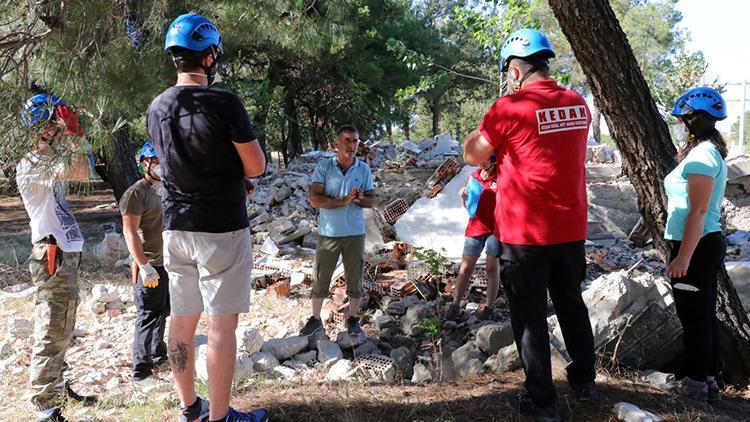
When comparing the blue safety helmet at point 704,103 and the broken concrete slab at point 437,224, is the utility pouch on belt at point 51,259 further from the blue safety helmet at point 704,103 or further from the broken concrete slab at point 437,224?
the broken concrete slab at point 437,224

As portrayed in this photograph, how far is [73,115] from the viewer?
117 inches

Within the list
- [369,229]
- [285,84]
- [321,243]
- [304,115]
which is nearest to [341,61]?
[285,84]

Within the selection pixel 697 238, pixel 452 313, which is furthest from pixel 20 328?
pixel 697 238

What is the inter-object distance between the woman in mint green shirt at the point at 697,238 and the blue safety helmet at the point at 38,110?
325cm

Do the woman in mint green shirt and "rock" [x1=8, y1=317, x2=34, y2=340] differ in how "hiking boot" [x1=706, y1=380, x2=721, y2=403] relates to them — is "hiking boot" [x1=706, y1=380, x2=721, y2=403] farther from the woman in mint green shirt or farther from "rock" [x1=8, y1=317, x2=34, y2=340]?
"rock" [x1=8, y1=317, x2=34, y2=340]

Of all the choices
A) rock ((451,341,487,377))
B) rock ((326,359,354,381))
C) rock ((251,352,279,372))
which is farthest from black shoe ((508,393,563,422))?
rock ((251,352,279,372))

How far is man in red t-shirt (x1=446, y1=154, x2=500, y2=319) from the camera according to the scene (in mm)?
5291

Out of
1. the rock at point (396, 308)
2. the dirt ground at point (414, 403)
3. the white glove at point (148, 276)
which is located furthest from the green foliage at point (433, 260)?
the white glove at point (148, 276)

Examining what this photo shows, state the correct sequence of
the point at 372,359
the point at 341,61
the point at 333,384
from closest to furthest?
the point at 333,384 → the point at 372,359 → the point at 341,61

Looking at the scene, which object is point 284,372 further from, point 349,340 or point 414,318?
point 414,318

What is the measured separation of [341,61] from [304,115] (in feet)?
18.1

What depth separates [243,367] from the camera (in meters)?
4.15

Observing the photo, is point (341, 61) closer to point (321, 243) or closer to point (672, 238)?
point (321, 243)

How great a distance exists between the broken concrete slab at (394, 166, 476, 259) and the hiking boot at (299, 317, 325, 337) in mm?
2776
